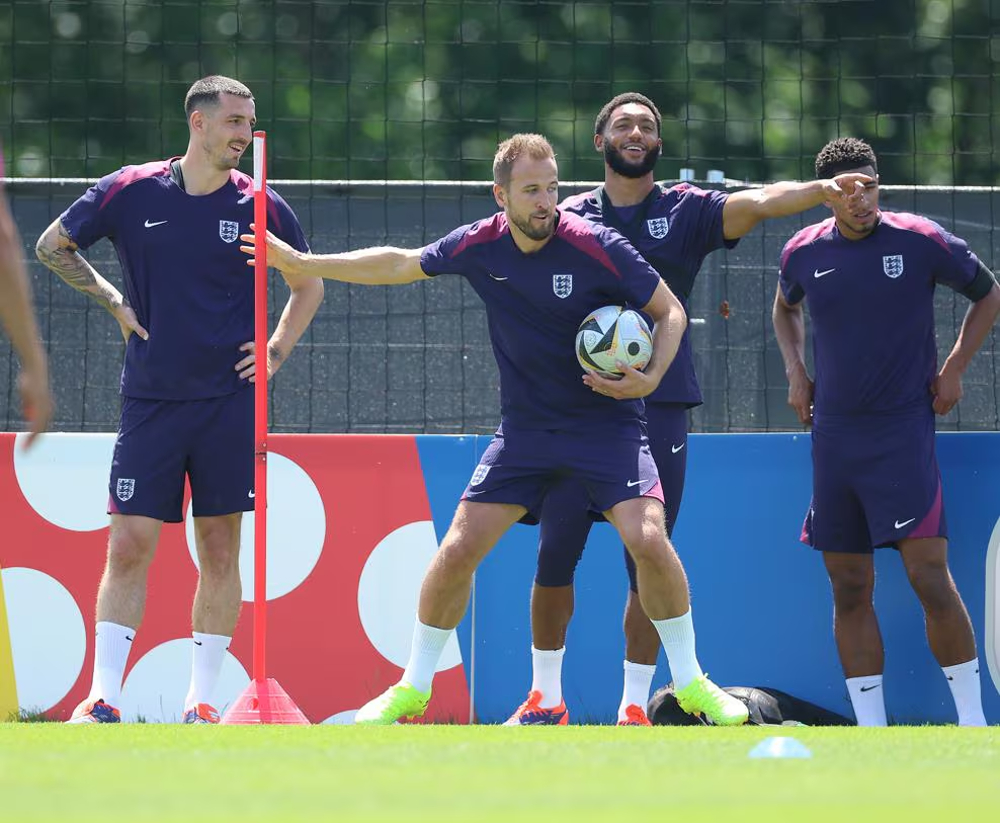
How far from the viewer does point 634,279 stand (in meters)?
6.39

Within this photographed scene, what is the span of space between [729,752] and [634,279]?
2.15 meters

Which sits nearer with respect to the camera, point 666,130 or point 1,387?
point 1,387

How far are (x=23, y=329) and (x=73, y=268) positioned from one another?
296 centimetres

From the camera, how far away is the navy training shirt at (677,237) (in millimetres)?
7004

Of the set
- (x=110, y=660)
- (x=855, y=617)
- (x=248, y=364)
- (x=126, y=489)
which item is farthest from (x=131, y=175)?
(x=855, y=617)

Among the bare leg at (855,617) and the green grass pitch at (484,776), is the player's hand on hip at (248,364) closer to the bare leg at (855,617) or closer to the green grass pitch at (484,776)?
the green grass pitch at (484,776)

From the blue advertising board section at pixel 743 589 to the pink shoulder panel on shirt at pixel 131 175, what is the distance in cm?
180

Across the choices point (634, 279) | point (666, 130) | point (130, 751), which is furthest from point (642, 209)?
point (666, 130)

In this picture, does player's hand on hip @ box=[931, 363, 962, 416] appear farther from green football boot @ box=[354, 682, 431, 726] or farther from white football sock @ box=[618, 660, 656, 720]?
green football boot @ box=[354, 682, 431, 726]

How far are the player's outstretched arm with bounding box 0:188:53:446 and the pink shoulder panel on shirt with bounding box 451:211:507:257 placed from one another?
2.55 meters

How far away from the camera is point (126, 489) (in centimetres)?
680

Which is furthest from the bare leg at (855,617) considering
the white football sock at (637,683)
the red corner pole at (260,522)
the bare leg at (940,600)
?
the red corner pole at (260,522)

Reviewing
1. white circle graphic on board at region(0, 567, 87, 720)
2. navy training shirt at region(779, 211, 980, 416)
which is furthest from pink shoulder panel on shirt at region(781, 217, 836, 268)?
white circle graphic on board at region(0, 567, 87, 720)

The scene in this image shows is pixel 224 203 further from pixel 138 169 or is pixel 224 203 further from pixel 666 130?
pixel 666 130
